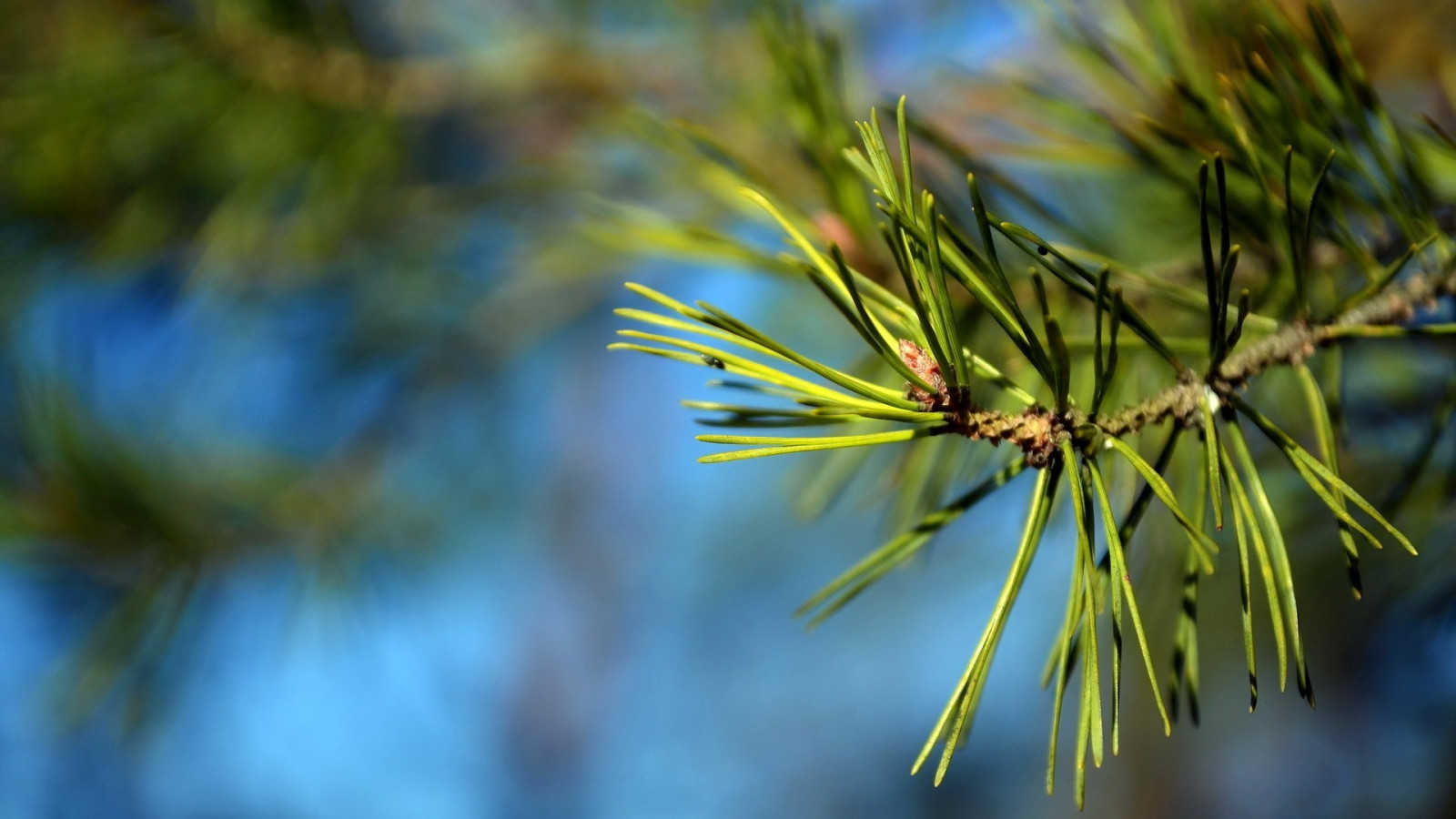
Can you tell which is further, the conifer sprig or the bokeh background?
the bokeh background

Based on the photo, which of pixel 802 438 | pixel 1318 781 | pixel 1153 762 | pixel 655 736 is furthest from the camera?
pixel 655 736

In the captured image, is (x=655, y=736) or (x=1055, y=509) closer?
(x=1055, y=509)

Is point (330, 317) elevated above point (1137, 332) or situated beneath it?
elevated above

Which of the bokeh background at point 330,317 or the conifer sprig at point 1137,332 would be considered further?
the bokeh background at point 330,317

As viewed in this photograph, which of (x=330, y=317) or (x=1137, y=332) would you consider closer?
(x=1137, y=332)

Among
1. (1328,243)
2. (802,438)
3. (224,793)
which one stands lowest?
(224,793)

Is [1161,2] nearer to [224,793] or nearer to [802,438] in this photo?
[802,438]

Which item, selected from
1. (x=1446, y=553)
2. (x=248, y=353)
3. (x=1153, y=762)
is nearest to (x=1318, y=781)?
(x=1153, y=762)

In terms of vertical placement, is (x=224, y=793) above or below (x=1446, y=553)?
below

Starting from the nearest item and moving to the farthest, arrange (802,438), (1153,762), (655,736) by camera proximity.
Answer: (802,438) < (1153,762) < (655,736)
